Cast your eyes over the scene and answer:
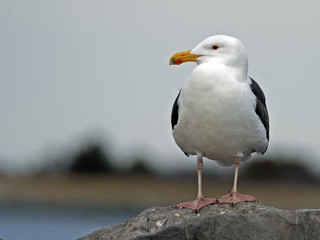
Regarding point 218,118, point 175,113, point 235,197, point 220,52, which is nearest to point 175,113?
point 175,113

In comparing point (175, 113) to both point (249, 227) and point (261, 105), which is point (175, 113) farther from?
point (249, 227)

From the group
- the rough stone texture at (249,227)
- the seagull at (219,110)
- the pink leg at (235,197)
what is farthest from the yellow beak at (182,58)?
the rough stone texture at (249,227)

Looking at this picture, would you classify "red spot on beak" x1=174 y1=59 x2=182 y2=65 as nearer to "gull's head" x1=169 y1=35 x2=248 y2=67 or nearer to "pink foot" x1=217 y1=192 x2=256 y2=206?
"gull's head" x1=169 y1=35 x2=248 y2=67

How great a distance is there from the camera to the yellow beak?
8180 mm

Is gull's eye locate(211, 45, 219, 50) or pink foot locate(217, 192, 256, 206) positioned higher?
gull's eye locate(211, 45, 219, 50)

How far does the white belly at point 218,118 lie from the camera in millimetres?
7648

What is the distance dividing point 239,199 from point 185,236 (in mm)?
1905

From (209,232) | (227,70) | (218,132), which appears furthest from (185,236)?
(227,70)

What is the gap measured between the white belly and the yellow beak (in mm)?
447

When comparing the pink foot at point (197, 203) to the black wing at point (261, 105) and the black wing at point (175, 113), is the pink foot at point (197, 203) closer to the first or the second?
the black wing at point (175, 113)

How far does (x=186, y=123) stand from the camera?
796 centimetres

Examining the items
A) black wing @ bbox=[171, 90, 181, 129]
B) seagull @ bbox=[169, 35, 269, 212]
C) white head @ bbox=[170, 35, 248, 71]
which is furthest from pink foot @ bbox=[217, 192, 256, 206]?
white head @ bbox=[170, 35, 248, 71]

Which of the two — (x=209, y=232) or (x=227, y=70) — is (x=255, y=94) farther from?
(x=209, y=232)

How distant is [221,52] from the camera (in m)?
8.02
